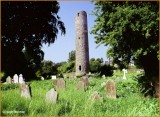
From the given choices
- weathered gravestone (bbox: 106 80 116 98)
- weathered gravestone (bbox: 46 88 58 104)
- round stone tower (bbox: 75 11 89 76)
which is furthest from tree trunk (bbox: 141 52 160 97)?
round stone tower (bbox: 75 11 89 76)

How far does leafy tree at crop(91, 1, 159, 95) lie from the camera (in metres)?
12.5

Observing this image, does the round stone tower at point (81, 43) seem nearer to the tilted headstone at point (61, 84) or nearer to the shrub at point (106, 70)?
the shrub at point (106, 70)

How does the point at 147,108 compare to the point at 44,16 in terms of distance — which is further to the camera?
the point at 44,16

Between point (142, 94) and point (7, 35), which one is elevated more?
point (7, 35)

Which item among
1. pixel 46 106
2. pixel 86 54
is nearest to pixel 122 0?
pixel 46 106

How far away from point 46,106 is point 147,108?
127 inches

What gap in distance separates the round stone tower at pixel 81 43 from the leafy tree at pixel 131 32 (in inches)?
1131

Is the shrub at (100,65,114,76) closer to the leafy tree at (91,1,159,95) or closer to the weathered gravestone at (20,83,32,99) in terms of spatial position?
the leafy tree at (91,1,159,95)

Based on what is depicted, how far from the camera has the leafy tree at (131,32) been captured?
12508 millimetres

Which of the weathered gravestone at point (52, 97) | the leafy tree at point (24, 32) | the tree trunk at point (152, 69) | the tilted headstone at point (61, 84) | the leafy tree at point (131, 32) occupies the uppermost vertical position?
the leafy tree at point (24, 32)

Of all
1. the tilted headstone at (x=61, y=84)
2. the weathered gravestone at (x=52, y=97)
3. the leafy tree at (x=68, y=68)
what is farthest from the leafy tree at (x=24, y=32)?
the weathered gravestone at (x=52, y=97)

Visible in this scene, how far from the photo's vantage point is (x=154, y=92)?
1389 centimetres

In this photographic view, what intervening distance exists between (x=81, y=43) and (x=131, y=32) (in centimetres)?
2996

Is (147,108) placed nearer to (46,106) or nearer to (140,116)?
(140,116)
